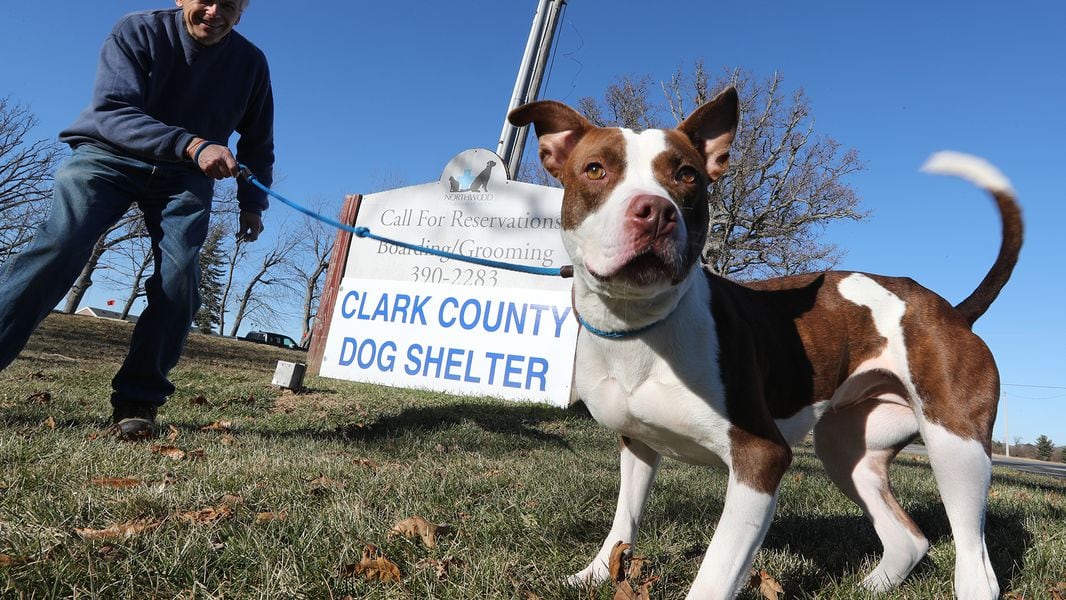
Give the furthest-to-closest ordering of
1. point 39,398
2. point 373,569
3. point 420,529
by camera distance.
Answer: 1. point 39,398
2. point 420,529
3. point 373,569

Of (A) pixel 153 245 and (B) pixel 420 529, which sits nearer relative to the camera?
(B) pixel 420 529

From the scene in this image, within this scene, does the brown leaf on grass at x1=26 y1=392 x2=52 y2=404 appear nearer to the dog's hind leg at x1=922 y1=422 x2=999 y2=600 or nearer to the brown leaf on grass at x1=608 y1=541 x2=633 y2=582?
the brown leaf on grass at x1=608 y1=541 x2=633 y2=582

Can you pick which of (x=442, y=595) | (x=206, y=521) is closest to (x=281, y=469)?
(x=206, y=521)

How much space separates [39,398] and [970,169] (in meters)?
6.48

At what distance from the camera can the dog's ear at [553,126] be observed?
108 inches

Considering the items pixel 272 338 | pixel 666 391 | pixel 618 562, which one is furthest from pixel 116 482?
pixel 272 338

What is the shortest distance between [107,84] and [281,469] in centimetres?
244

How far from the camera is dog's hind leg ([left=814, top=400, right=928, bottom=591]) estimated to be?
2820 mm

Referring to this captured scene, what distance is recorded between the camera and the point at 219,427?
5.03 metres

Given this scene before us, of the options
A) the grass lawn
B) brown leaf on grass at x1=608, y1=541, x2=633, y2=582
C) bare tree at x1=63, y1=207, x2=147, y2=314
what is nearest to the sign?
the grass lawn

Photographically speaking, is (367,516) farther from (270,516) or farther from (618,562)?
(618,562)

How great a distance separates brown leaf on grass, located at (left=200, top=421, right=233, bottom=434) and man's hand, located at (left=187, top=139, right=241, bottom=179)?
205cm

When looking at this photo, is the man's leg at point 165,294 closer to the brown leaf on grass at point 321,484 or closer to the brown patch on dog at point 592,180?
the brown leaf on grass at point 321,484

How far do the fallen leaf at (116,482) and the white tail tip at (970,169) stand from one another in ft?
13.0
